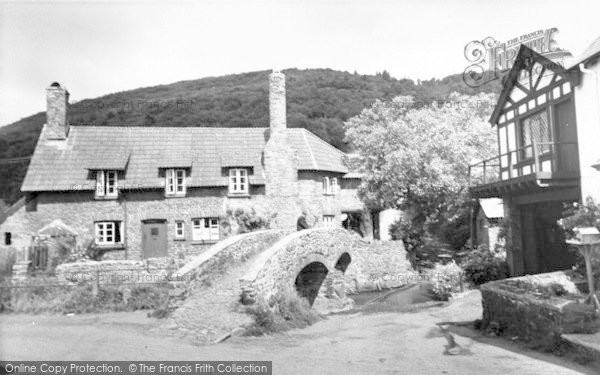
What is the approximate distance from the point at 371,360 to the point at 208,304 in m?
4.93

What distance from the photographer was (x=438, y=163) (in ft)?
89.2

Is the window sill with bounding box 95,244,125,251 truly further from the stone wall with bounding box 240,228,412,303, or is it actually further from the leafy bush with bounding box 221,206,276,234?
the stone wall with bounding box 240,228,412,303

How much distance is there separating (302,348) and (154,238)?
59.1 feet

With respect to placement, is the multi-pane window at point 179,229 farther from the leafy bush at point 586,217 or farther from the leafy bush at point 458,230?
the leafy bush at point 586,217

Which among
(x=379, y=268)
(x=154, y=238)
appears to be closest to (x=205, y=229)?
(x=154, y=238)

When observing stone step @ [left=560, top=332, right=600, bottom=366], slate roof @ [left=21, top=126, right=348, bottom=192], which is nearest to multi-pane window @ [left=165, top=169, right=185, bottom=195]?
slate roof @ [left=21, top=126, right=348, bottom=192]

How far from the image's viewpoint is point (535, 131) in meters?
17.6

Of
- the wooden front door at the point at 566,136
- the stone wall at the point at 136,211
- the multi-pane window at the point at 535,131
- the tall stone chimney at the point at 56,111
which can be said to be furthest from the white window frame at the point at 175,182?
the wooden front door at the point at 566,136

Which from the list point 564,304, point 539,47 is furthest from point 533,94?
point 564,304

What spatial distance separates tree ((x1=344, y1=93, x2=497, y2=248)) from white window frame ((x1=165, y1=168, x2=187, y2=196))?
1065 cm

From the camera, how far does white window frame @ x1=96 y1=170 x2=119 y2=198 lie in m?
27.2

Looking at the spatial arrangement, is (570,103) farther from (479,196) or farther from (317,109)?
(317,109)

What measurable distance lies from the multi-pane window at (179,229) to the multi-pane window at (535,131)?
1801 centimetres

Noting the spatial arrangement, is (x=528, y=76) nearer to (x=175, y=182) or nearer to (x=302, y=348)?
(x=302, y=348)
